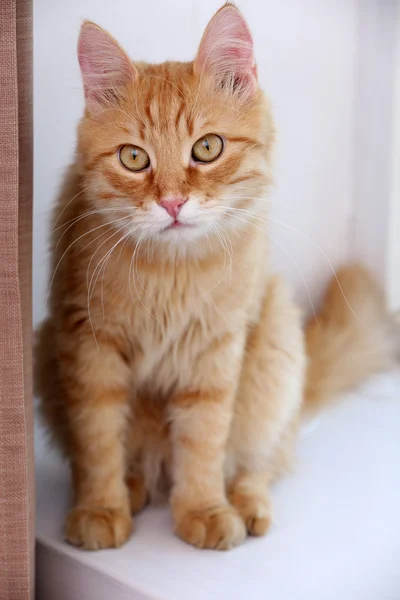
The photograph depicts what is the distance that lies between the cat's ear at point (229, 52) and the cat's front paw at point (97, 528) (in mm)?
766

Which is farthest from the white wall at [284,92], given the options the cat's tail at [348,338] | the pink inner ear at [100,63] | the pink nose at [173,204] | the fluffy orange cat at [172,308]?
the pink nose at [173,204]

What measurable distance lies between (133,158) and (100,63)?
16 centimetres

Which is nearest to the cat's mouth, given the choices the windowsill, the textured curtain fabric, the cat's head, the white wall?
the cat's head

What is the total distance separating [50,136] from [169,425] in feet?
2.21

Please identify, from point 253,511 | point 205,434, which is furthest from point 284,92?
point 253,511

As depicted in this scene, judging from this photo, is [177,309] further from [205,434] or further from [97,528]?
[97,528]

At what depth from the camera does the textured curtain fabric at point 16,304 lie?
1001mm

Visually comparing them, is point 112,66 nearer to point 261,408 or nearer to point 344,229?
point 261,408

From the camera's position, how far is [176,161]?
3.73 ft

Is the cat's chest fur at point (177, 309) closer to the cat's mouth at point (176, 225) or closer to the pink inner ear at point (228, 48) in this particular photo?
the cat's mouth at point (176, 225)

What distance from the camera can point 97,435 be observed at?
4.32ft

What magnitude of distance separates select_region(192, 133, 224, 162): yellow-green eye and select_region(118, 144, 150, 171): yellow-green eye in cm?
8

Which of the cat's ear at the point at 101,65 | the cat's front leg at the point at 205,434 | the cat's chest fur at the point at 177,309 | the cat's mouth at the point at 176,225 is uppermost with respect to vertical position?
the cat's ear at the point at 101,65

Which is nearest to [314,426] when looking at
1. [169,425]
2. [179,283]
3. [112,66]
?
[169,425]
